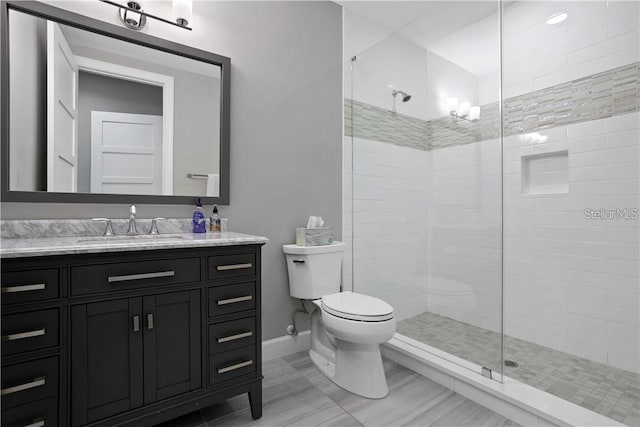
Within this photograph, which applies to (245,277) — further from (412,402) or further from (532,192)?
(532,192)

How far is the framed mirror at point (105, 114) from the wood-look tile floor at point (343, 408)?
109cm

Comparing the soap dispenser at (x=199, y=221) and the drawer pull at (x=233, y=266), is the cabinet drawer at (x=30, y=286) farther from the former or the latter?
the soap dispenser at (x=199, y=221)

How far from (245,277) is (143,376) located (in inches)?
21.1

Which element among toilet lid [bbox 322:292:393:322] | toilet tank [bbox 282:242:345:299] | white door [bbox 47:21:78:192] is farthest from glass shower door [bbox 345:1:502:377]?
white door [bbox 47:21:78:192]

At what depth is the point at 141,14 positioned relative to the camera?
1.67 metres

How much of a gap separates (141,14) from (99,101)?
0.50 metres

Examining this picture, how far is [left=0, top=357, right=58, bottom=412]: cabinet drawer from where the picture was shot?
3.36 feet

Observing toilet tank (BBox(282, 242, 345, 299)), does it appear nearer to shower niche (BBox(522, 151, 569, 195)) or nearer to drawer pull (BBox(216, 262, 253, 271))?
drawer pull (BBox(216, 262, 253, 271))

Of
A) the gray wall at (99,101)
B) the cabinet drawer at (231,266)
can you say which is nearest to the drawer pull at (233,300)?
the cabinet drawer at (231,266)

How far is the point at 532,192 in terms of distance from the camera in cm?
236

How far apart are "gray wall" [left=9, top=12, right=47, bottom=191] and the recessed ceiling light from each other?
299cm

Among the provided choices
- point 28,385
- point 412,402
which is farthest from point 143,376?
point 412,402

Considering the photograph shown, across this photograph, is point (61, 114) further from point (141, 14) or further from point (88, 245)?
point (88, 245)

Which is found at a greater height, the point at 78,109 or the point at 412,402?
the point at 78,109
